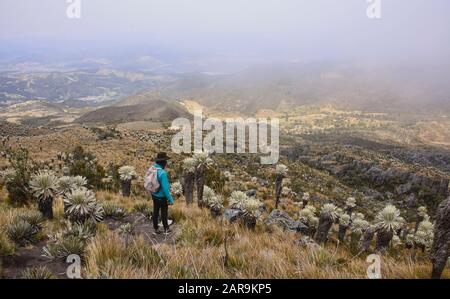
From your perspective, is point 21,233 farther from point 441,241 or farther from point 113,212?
point 441,241

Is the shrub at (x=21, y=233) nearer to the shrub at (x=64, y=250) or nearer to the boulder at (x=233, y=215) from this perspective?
the shrub at (x=64, y=250)

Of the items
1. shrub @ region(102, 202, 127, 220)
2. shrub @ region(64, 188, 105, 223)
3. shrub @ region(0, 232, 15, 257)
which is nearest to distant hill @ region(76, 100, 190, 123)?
shrub @ region(102, 202, 127, 220)

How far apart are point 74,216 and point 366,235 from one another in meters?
8.64

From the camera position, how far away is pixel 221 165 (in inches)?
1212

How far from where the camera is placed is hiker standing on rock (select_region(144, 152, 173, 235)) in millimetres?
7090

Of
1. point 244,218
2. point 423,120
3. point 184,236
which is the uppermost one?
→ point 184,236

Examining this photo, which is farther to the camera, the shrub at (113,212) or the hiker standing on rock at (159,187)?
the shrub at (113,212)

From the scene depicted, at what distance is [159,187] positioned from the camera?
725 centimetres

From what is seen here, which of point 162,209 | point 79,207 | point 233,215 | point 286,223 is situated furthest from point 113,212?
point 286,223

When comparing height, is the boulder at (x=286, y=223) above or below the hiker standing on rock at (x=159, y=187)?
below

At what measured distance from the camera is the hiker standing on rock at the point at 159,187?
23.3ft

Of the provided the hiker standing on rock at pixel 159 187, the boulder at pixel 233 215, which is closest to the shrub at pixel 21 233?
the hiker standing on rock at pixel 159 187
